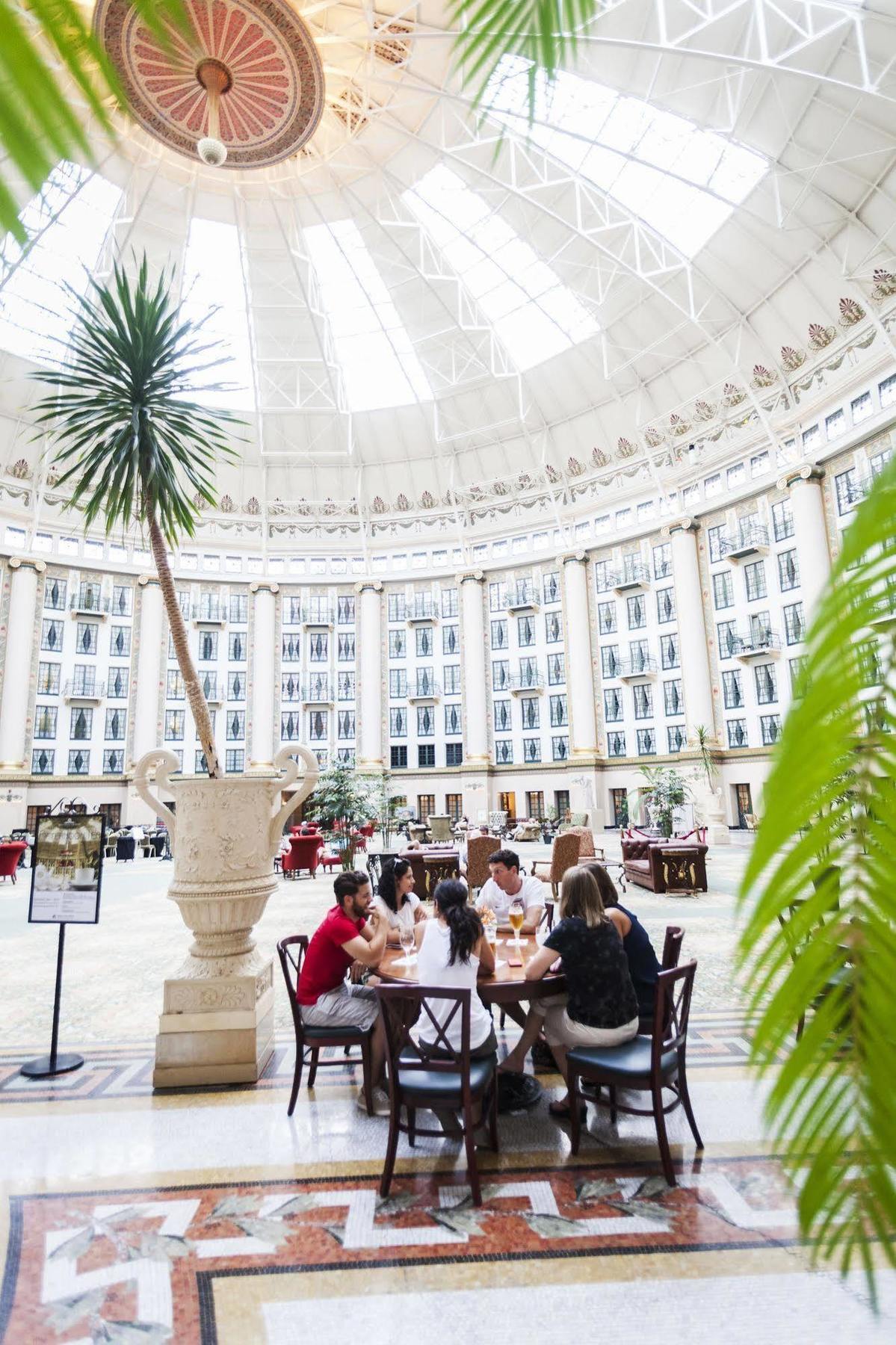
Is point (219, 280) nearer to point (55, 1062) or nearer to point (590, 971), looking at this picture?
point (55, 1062)

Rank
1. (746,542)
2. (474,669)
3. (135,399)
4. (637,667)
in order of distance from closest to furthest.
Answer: (135,399), (746,542), (637,667), (474,669)

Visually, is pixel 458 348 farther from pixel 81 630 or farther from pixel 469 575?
pixel 81 630

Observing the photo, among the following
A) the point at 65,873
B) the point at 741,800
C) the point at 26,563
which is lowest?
the point at 65,873

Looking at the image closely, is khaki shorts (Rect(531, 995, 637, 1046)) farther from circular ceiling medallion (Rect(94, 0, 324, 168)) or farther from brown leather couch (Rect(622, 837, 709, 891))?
circular ceiling medallion (Rect(94, 0, 324, 168))

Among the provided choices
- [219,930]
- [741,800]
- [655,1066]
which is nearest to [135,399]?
[219,930]

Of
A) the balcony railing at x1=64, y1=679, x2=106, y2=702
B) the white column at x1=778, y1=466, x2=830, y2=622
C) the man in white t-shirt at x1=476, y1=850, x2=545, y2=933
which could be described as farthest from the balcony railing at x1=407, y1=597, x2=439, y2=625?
the man in white t-shirt at x1=476, y1=850, x2=545, y2=933

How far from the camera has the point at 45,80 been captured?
1.42 feet

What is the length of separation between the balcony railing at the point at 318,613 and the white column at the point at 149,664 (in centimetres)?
588

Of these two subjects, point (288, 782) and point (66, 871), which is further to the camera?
point (66, 871)

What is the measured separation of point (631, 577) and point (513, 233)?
1228 centimetres

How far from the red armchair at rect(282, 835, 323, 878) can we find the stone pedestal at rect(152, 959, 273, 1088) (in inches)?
448

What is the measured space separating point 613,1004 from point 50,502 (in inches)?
1178

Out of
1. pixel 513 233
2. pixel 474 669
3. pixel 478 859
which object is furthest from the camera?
pixel 474 669

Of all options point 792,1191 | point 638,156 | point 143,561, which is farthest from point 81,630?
point 792,1191
